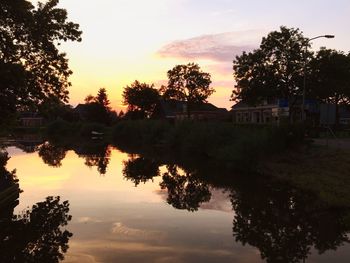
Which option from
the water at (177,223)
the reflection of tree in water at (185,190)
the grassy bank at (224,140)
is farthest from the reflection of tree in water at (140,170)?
the grassy bank at (224,140)

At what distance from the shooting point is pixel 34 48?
2431cm

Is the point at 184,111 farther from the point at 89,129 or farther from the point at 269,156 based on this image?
the point at 269,156

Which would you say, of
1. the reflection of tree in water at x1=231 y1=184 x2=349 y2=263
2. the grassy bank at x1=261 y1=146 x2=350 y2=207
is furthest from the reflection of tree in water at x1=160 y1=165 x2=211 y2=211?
the grassy bank at x1=261 y1=146 x2=350 y2=207

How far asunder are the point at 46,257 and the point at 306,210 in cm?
1160

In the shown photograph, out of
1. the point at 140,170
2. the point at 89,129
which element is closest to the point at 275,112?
the point at 89,129

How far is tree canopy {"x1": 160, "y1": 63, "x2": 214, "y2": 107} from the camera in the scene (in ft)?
362

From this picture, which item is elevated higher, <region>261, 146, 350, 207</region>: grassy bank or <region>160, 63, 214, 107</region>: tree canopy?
<region>160, 63, 214, 107</region>: tree canopy

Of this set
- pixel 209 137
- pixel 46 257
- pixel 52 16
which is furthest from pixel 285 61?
pixel 46 257

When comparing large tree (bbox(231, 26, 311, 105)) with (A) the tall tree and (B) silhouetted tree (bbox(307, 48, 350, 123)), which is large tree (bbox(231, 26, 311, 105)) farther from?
(A) the tall tree

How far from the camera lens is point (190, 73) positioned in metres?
110

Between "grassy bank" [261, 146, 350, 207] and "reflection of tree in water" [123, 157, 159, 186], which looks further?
"reflection of tree in water" [123, 157, 159, 186]

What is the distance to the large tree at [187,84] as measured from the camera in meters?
110

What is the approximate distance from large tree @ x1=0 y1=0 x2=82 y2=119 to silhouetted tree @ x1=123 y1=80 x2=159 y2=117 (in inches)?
3646

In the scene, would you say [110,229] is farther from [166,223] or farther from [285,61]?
[285,61]
